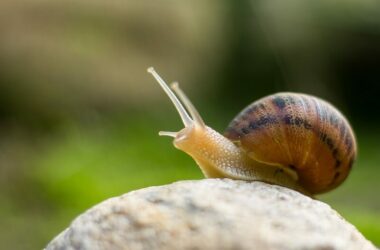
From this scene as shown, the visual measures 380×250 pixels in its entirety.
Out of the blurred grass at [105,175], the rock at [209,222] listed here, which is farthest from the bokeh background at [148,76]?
the rock at [209,222]

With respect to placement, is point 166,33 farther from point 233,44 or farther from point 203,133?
point 203,133

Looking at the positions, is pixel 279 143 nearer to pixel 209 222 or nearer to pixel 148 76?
pixel 209 222

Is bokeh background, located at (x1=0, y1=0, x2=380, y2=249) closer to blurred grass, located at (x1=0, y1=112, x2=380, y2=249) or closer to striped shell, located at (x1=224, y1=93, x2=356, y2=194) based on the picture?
blurred grass, located at (x1=0, y1=112, x2=380, y2=249)

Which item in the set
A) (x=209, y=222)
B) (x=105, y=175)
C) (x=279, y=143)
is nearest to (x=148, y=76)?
(x=105, y=175)

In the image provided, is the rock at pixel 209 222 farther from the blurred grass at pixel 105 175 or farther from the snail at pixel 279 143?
the blurred grass at pixel 105 175

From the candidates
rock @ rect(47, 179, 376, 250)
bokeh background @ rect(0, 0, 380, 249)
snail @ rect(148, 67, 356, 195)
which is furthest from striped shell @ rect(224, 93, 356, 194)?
bokeh background @ rect(0, 0, 380, 249)
